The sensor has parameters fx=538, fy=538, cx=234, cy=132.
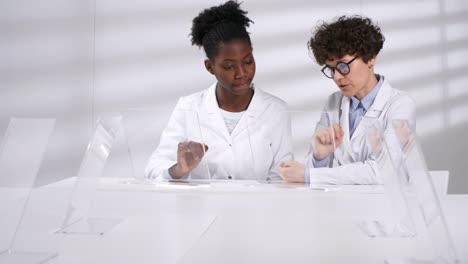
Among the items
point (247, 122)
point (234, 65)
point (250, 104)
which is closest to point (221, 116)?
point (247, 122)

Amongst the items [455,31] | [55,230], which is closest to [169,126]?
[55,230]

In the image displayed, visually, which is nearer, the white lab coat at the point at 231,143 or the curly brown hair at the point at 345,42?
the white lab coat at the point at 231,143

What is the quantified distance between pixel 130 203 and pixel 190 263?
63 centimetres

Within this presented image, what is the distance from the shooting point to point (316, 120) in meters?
1.92

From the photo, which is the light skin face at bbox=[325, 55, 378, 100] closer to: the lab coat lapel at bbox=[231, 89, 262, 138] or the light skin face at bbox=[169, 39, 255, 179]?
the light skin face at bbox=[169, 39, 255, 179]

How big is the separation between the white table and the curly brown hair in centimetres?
Result: 142

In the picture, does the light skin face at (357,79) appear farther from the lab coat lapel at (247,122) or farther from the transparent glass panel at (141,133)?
the transparent glass panel at (141,133)

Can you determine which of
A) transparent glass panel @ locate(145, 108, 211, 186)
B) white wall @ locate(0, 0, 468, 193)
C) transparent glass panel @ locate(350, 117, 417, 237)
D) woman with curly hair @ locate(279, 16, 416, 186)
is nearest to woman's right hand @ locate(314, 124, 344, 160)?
woman with curly hair @ locate(279, 16, 416, 186)

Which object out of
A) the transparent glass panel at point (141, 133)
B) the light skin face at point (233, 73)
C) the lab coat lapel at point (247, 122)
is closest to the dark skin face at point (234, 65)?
the light skin face at point (233, 73)

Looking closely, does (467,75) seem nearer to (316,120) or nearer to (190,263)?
(316,120)

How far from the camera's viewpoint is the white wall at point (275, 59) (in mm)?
3947

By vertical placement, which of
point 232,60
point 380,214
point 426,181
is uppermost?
point 232,60

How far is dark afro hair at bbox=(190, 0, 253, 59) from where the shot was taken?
10.6 ft

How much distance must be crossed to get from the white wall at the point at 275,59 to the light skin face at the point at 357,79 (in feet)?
2.90
